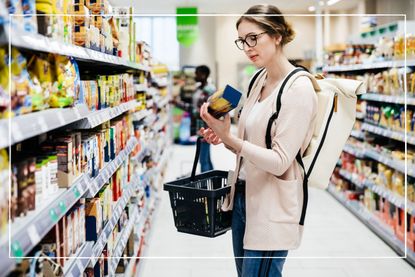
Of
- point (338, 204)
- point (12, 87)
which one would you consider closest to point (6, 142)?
point (12, 87)

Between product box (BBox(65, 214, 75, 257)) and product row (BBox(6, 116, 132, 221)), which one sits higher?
product row (BBox(6, 116, 132, 221))

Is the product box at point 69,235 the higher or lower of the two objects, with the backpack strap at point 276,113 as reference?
lower

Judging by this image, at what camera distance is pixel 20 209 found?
158 centimetres

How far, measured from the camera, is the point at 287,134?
2.08m

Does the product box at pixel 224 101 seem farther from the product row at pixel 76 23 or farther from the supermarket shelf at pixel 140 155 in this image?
the supermarket shelf at pixel 140 155

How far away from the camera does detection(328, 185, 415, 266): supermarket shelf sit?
4.69 meters

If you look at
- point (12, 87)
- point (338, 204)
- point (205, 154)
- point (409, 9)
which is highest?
point (409, 9)

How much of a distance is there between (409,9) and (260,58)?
9049 millimetres

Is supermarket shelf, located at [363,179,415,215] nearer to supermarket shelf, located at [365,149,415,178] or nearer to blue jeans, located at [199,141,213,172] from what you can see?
supermarket shelf, located at [365,149,415,178]

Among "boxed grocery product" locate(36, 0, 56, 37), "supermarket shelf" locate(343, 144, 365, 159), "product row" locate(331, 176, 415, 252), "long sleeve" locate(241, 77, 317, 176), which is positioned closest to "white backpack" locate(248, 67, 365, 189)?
"long sleeve" locate(241, 77, 317, 176)

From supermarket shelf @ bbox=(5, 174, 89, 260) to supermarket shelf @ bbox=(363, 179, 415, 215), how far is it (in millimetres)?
3276

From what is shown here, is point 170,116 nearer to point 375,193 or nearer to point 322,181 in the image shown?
point 375,193

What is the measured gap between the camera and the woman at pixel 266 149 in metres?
2.08

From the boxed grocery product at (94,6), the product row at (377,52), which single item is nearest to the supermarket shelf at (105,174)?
the boxed grocery product at (94,6)
